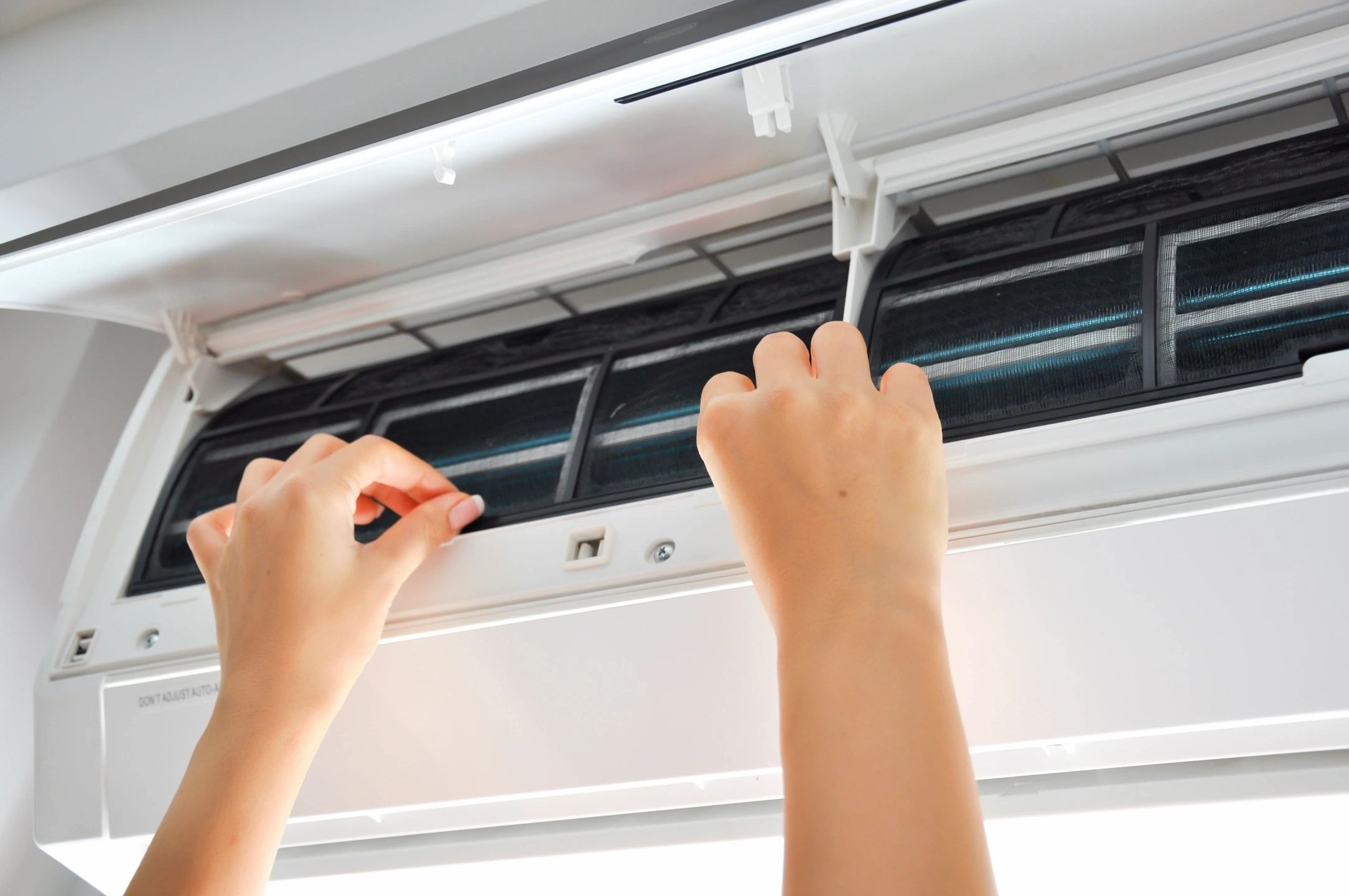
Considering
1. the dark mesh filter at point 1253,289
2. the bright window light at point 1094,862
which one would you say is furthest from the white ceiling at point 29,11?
the dark mesh filter at point 1253,289

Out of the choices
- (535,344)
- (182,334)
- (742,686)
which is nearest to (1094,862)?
(742,686)

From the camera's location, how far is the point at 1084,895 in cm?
127

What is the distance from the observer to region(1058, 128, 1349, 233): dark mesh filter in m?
1.23

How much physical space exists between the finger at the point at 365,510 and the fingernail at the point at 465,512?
0.47 ft

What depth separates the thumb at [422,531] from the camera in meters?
1.28

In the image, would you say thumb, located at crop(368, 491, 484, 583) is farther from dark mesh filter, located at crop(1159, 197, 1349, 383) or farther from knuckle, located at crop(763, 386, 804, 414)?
dark mesh filter, located at crop(1159, 197, 1349, 383)

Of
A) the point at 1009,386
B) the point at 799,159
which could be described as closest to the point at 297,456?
the point at 799,159

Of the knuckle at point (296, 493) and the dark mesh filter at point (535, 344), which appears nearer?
the knuckle at point (296, 493)

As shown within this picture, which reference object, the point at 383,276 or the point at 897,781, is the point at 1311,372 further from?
the point at 383,276

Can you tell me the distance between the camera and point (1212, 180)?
1.29 metres

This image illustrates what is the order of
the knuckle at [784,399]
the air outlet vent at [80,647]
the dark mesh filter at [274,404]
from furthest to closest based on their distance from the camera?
1. the dark mesh filter at [274,404]
2. the air outlet vent at [80,647]
3. the knuckle at [784,399]

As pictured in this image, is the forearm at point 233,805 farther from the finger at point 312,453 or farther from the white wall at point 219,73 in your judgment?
the white wall at point 219,73

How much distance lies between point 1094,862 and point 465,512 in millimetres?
812

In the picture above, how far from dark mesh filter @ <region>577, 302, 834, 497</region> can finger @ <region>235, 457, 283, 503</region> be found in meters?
0.37
